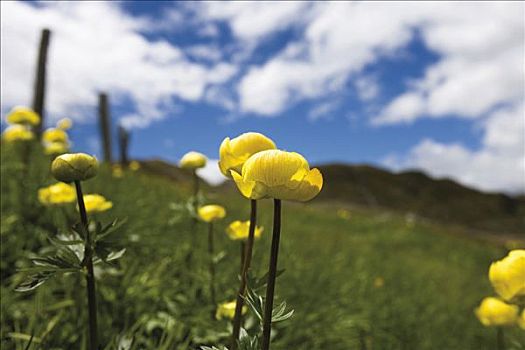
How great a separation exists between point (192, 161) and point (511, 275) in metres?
0.97

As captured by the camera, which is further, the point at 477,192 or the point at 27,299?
the point at 477,192

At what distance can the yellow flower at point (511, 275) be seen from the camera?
1.05 m

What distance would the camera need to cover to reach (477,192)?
113ft

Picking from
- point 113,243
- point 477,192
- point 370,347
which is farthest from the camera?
point 477,192

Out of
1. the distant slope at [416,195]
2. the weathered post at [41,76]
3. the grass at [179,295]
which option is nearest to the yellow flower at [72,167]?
the grass at [179,295]

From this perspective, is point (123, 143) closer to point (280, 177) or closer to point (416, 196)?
point (280, 177)

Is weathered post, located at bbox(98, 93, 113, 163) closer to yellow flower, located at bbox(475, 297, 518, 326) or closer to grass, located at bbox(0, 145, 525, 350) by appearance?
grass, located at bbox(0, 145, 525, 350)

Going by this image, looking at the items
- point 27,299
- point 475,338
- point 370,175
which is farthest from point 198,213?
point 370,175

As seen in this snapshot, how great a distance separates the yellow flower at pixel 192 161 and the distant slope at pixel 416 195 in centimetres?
3056

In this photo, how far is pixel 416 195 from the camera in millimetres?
34500

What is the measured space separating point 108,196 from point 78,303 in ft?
4.58

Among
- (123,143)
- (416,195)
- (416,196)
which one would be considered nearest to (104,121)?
(123,143)

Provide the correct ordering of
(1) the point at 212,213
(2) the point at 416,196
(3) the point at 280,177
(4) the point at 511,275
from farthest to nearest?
(2) the point at 416,196, (1) the point at 212,213, (4) the point at 511,275, (3) the point at 280,177

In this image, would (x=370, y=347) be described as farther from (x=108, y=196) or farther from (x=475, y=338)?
(x=108, y=196)
